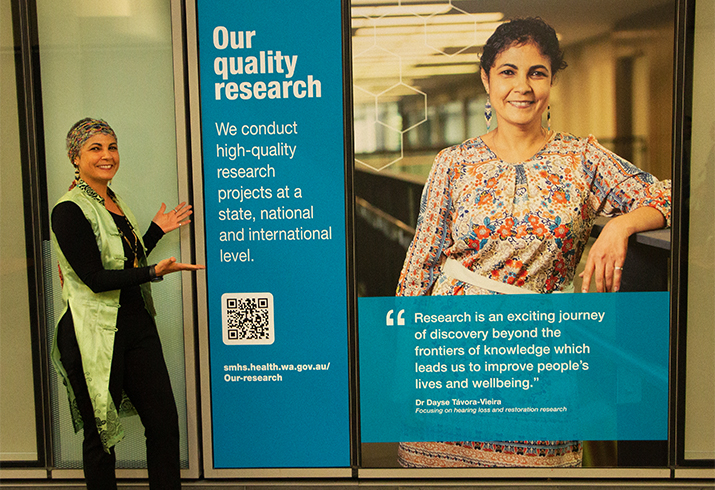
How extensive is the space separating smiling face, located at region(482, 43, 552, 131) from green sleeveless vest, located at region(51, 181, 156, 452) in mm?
2037

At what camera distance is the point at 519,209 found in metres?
2.81

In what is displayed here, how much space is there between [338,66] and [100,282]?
1.62 meters

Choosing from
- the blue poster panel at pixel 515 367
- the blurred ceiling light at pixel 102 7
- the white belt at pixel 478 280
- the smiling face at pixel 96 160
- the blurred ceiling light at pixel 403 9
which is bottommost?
the blue poster panel at pixel 515 367

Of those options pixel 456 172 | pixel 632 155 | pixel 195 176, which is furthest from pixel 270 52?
pixel 632 155

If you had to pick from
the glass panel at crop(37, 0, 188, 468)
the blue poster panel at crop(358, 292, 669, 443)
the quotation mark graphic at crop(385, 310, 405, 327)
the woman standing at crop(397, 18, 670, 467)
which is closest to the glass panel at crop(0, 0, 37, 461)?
the glass panel at crop(37, 0, 188, 468)

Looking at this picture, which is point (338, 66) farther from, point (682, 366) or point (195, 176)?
point (682, 366)

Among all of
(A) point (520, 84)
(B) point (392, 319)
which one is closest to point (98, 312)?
(B) point (392, 319)

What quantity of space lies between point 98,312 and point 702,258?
309 centimetres

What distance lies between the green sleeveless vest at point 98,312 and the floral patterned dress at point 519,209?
1455 mm

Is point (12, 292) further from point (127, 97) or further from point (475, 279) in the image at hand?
point (475, 279)

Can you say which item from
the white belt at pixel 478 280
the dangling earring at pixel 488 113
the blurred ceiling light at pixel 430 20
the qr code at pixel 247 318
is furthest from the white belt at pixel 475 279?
the blurred ceiling light at pixel 430 20

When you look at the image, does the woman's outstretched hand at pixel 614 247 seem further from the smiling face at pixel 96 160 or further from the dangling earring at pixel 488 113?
the smiling face at pixel 96 160

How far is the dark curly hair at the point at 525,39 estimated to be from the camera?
2783 mm

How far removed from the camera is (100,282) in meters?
2.31
